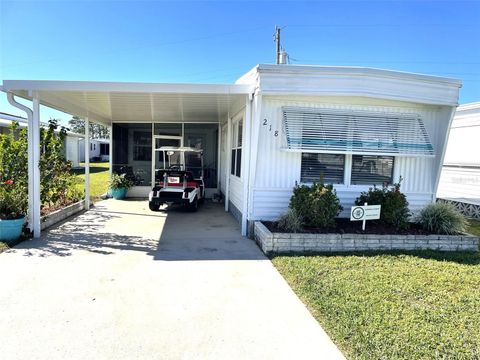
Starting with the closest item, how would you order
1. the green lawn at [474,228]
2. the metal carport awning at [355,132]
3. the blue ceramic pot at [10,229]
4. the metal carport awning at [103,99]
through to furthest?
the blue ceramic pot at [10,229] < the metal carport awning at [103,99] < the metal carport awning at [355,132] < the green lawn at [474,228]

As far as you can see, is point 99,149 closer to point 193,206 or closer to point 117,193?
point 117,193

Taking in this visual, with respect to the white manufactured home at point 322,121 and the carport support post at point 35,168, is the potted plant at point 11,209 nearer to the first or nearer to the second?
the carport support post at point 35,168

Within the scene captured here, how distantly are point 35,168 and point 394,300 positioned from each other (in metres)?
5.96

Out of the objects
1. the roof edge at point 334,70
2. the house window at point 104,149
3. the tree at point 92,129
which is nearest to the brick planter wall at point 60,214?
the roof edge at point 334,70

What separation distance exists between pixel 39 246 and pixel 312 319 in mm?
4541

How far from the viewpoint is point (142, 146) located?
1150 centimetres

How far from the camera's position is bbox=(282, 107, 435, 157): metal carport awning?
6168 mm

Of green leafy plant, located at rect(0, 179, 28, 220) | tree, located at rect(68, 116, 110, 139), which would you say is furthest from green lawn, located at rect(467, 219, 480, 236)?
tree, located at rect(68, 116, 110, 139)

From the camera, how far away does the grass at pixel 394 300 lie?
2.73 m

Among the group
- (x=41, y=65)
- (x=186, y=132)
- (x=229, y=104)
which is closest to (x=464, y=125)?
(x=229, y=104)

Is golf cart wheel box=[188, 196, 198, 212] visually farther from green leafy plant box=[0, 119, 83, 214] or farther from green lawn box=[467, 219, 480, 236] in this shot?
green lawn box=[467, 219, 480, 236]

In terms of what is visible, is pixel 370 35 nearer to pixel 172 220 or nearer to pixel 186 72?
pixel 186 72

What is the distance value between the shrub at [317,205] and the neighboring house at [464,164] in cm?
589

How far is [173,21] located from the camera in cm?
1440
